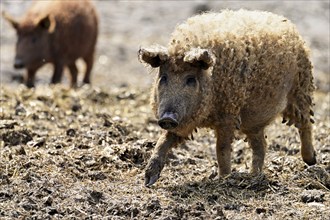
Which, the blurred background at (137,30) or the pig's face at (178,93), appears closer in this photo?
the pig's face at (178,93)

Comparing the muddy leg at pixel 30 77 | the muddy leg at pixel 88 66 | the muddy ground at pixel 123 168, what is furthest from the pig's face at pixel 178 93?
the muddy leg at pixel 88 66

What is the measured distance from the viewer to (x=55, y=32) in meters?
15.8

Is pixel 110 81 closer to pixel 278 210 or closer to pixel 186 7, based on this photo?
pixel 186 7

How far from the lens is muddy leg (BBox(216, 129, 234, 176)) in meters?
8.02

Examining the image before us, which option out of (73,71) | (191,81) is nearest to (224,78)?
(191,81)

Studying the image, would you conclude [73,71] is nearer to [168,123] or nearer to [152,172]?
[152,172]

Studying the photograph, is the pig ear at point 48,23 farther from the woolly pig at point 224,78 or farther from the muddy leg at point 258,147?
the muddy leg at point 258,147

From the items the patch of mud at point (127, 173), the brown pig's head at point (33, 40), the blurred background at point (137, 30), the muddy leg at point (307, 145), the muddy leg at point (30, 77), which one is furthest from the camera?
the blurred background at point (137, 30)

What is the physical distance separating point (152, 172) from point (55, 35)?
837cm

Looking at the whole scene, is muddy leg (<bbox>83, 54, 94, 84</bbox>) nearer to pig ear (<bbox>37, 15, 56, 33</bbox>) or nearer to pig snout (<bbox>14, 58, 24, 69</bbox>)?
pig ear (<bbox>37, 15, 56, 33</bbox>)

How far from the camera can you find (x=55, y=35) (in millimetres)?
15805

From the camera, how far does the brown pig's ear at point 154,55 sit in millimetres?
7727

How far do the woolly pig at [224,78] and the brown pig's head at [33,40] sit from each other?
7.53 meters

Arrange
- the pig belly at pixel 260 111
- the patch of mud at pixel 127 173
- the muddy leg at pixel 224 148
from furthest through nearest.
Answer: the pig belly at pixel 260 111 < the muddy leg at pixel 224 148 < the patch of mud at pixel 127 173
